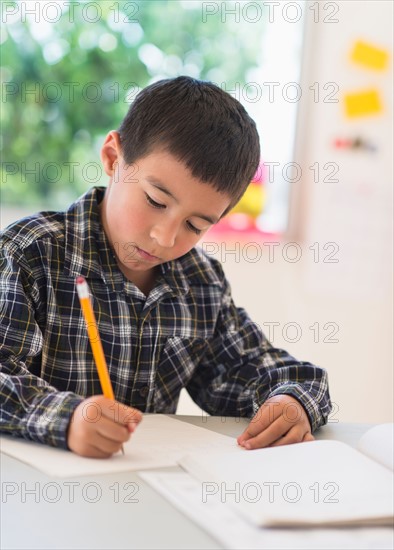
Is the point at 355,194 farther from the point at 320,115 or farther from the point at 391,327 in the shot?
the point at 391,327

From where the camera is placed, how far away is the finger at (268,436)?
0.92m

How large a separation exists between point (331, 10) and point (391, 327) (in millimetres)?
1065

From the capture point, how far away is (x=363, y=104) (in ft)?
7.91

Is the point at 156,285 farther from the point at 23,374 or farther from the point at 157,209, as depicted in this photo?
the point at 23,374

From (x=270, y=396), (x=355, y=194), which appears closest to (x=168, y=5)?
(x=355, y=194)

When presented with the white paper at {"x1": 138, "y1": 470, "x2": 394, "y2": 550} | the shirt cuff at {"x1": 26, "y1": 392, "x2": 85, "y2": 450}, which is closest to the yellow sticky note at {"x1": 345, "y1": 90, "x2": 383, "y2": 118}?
the shirt cuff at {"x1": 26, "y1": 392, "x2": 85, "y2": 450}

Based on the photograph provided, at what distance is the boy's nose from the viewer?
3.39 feet

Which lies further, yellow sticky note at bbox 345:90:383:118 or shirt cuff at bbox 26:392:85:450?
yellow sticky note at bbox 345:90:383:118

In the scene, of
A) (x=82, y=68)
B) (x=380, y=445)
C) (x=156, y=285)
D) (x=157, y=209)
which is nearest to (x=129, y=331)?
(x=156, y=285)

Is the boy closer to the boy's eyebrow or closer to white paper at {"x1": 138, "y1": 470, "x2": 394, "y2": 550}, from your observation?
the boy's eyebrow

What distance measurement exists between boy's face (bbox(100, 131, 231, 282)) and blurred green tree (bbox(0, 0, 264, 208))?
53.7 inches

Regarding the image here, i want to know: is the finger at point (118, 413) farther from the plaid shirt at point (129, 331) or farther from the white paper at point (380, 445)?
the white paper at point (380, 445)

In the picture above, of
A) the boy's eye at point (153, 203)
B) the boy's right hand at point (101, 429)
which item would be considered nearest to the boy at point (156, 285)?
the boy's eye at point (153, 203)

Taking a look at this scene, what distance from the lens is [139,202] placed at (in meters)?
1.06
